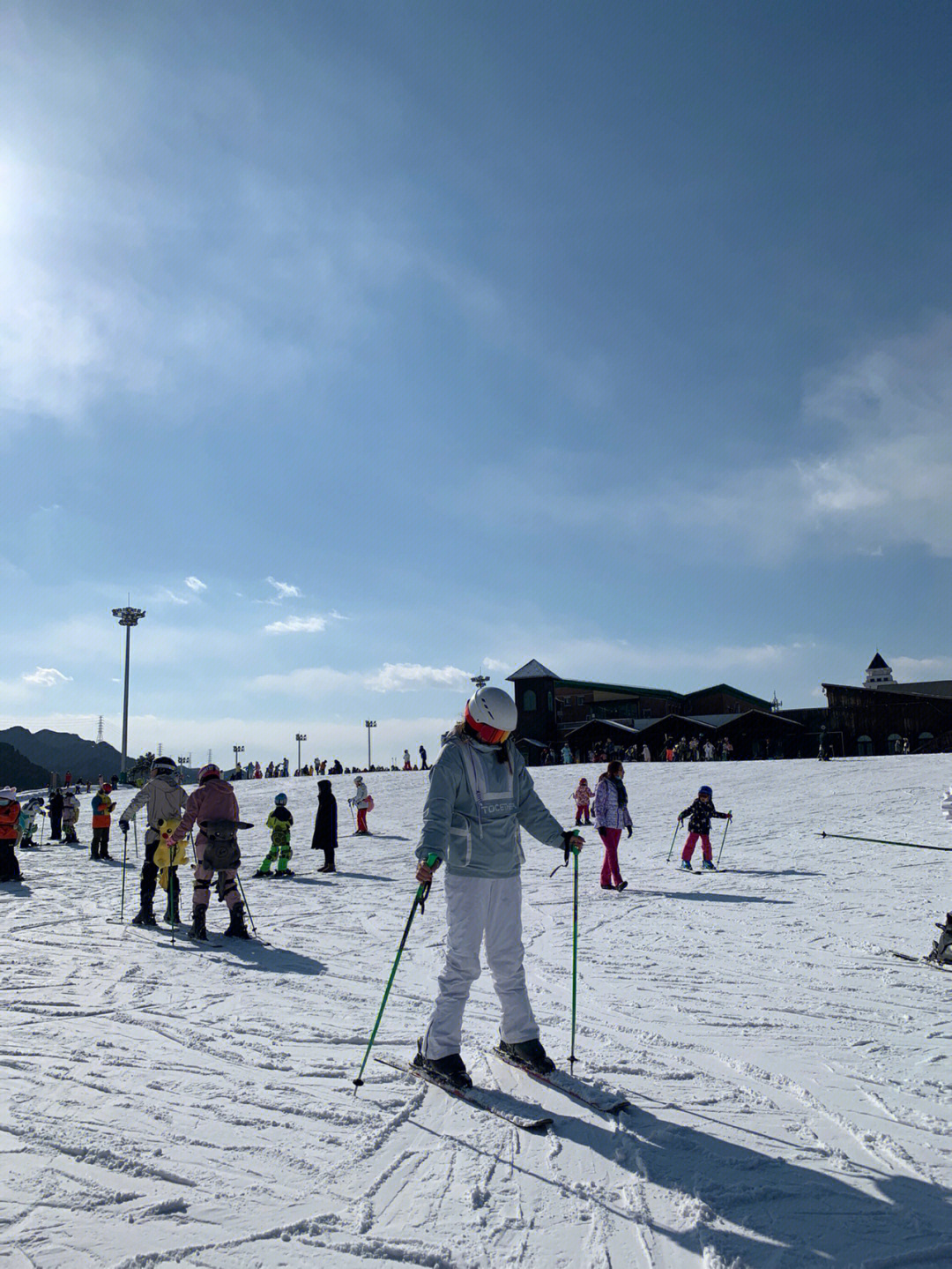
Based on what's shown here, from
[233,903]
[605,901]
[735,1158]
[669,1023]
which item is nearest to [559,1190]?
[735,1158]

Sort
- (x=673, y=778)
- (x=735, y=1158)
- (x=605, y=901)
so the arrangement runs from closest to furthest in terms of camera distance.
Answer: (x=735, y=1158) → (x=605, y=901) → (x=673, y=778)

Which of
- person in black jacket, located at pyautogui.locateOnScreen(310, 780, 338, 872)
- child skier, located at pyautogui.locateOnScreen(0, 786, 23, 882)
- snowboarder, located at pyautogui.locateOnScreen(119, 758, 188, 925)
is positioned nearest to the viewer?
snowboarder, located at pyautogui.locateOnScreen(119, 758, 188, 925)

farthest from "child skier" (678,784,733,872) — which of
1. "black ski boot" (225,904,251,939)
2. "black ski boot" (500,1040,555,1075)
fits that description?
"black ski boot" (500,1040,555,1075)

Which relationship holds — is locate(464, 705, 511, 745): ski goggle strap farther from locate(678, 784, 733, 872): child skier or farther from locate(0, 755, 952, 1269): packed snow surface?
locate(678, 784, 733, 872): child skier

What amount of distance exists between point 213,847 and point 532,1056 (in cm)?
454

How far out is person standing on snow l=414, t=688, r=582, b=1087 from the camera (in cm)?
381

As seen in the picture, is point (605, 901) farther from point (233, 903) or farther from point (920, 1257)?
point (920, 1257)

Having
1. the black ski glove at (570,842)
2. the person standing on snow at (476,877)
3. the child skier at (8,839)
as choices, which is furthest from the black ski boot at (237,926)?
the child skier at (8,839)

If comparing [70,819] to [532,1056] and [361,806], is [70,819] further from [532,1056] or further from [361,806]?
[532,1056]

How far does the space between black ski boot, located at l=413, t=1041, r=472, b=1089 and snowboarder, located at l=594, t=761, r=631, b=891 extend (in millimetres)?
7059

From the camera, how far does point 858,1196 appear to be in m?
2.75

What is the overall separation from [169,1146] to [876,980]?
4.85 metres

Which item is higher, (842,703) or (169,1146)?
(842,703)

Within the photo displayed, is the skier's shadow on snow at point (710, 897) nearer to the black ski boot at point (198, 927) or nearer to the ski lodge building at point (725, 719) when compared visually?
the black ski boot at point (198, 927)
